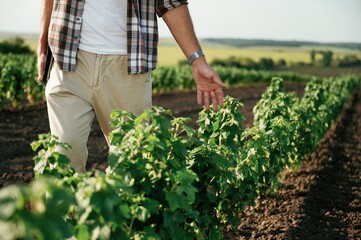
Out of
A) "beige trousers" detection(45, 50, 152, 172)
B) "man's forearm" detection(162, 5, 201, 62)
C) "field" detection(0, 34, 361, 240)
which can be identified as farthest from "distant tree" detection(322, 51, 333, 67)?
"beige trousers" detection(45, 50, 152, 172)

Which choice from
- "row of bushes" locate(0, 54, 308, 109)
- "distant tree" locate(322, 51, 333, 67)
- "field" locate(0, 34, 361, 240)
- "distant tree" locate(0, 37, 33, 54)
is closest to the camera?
"field" locate(0, 34, 361, 240)

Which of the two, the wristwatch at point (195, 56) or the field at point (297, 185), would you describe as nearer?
the wristwatch at point (195, 56)

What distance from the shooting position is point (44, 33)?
360 centimetres

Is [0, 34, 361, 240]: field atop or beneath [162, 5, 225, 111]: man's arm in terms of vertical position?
beneath

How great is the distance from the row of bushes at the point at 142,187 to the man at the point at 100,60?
428 millimetres

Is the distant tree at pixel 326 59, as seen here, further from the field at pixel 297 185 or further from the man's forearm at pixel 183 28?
the man's forearm at pixel 183 28

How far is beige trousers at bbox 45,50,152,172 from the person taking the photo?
333 centimetres

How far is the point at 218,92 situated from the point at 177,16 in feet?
1.89

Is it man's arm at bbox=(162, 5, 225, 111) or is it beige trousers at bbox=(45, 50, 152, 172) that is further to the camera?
man's arm at bbox=(162, 5, 225, 111)

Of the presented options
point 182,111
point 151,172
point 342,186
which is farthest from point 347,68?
point 151,172

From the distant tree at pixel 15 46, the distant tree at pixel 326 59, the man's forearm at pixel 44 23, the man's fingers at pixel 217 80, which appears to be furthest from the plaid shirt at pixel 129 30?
the distant tree at pixel 326 59

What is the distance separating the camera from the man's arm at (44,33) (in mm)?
3549

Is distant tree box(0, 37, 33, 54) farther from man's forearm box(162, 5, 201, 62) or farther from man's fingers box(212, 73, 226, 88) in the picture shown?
man's fingers box(212, 73, 226, 88)

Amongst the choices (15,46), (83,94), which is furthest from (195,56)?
(15,46)
